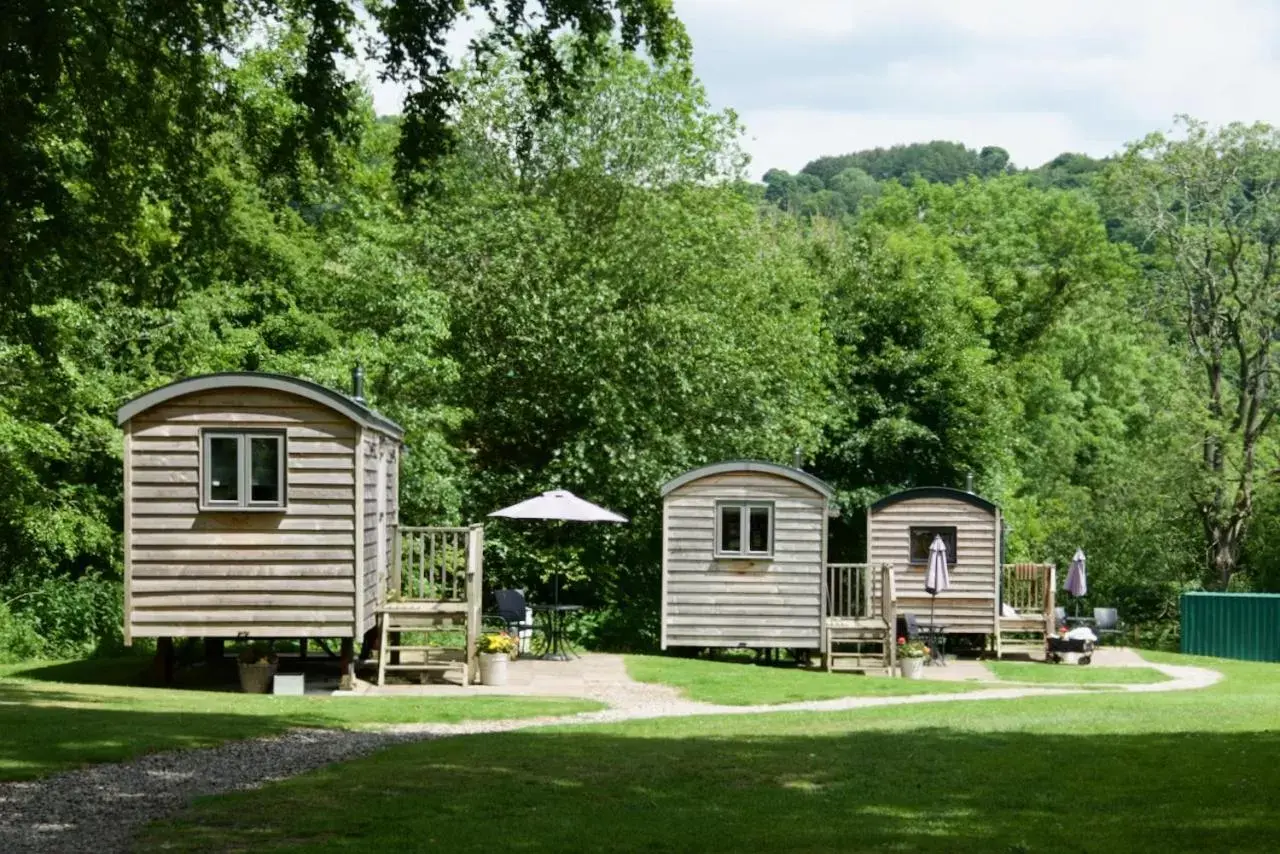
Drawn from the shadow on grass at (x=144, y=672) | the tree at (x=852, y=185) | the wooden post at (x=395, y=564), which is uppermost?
the tree at (x=852, y=185)

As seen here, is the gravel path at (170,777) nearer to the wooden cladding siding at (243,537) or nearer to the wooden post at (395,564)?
the wooden cladding siding at (243,537)

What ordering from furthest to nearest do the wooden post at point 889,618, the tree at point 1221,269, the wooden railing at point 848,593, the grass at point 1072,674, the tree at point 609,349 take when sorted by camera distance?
the tree at point 1221,269, the tree at point 609,349, the wooden railing at point 848,593, the wooden post at point 889,618, the grass at point 1072,674

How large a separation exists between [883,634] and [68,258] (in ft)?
49.2

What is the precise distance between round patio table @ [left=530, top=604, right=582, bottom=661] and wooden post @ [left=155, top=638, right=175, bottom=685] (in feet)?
20.5

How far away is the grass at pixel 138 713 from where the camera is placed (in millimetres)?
12664

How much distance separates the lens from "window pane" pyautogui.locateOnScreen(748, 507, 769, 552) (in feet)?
83.5

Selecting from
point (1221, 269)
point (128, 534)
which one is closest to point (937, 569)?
point (128, 534)

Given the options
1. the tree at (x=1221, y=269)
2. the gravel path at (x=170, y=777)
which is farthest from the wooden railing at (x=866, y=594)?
the tree at (x=1221, y=269)

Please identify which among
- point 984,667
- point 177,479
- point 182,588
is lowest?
point 984,667

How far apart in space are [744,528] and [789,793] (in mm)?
15035

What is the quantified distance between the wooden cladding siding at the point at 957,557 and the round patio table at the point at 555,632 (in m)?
6.33

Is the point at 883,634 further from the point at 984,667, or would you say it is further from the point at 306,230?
the point at 306,230

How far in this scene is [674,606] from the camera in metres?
25.8

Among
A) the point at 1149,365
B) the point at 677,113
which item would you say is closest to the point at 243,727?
the point at 677,113
